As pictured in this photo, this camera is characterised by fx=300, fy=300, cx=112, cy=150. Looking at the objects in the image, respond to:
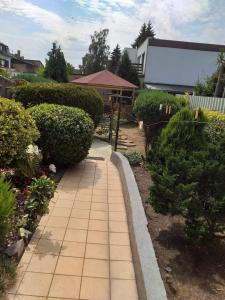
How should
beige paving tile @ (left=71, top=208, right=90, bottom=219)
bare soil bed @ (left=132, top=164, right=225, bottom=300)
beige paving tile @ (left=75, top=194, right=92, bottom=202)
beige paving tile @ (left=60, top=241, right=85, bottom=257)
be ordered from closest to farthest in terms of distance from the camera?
bare soil bed @ (left=132, top=164, right=225, bottom=300), beige paving tile @ (left=60, top=241, right=85, bottom=257), beige paving tile @ (left=71, top=208, right=90, bottom=219), beige paving tile @ (left=75, top=194, right=92, bottom=202)

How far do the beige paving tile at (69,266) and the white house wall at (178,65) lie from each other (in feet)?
71.1

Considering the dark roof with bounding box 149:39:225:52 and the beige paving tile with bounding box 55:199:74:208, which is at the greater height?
the dark roof with bounding box 149:39:225:52

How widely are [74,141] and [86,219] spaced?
213cm

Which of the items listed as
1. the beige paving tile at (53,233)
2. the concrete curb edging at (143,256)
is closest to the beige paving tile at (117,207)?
the concrete curb edging at (143,256)

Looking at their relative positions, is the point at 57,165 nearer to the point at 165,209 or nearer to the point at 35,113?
the point at 35,113

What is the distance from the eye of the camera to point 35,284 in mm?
2836

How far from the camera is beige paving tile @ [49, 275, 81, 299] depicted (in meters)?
2.73

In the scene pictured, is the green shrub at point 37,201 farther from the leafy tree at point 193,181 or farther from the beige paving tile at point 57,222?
the leafy tree at point 193,181

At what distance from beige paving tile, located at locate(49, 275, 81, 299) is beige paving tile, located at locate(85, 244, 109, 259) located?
0.44 m

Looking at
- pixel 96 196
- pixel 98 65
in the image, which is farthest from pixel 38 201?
pixel 98 65

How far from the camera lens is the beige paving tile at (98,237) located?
367cm

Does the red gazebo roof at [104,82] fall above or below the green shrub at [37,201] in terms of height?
above

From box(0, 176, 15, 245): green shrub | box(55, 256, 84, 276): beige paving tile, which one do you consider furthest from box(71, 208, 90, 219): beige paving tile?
box(0, 176, 15, 245): green shrub

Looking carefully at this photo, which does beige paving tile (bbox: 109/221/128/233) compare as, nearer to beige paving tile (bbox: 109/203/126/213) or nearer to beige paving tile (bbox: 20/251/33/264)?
beige paving tile (bbox: 109/203/126/213)
